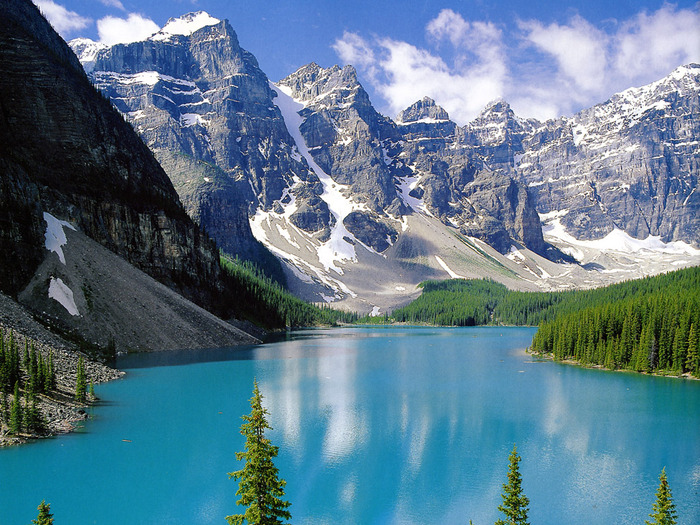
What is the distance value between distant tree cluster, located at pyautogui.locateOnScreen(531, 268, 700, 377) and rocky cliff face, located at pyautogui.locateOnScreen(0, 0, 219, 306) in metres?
70.2

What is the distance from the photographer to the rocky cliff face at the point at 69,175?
62.8 meters

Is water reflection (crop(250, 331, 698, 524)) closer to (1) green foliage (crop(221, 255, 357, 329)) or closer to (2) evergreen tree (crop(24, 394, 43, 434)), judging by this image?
(2) evergreen tree (crop(24, 394, 43, 434))

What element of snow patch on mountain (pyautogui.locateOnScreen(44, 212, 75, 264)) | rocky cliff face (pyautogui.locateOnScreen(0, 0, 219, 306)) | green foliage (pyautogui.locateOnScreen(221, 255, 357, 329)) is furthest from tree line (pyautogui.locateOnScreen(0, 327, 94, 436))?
green foliage (pyautogui.locateOnScreen(221, 255, 357, 329))

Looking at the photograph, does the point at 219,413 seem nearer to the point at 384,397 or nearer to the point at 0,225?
the point at 384,397

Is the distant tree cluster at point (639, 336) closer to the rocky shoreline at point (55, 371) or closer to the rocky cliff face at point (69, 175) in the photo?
the rocky shoreline at point (55, 371)

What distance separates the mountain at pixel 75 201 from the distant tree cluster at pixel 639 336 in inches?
2284

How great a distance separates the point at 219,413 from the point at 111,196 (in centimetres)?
6276

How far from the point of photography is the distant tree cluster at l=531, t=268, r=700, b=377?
59031 millimetres

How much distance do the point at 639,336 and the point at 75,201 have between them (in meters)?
86.1

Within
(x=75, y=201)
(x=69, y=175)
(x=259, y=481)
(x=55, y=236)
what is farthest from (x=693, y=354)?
(x=69, y=175)

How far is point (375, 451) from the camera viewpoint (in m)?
29.6

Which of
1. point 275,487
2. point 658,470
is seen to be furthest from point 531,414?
point 275,487

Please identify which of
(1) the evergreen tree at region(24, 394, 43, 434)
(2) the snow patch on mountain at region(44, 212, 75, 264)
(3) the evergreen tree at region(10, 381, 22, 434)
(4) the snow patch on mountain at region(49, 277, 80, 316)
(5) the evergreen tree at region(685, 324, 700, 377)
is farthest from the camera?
(2) the snow patch on mountain at region(44, 212, 75, 264)

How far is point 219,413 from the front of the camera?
3862 cm
